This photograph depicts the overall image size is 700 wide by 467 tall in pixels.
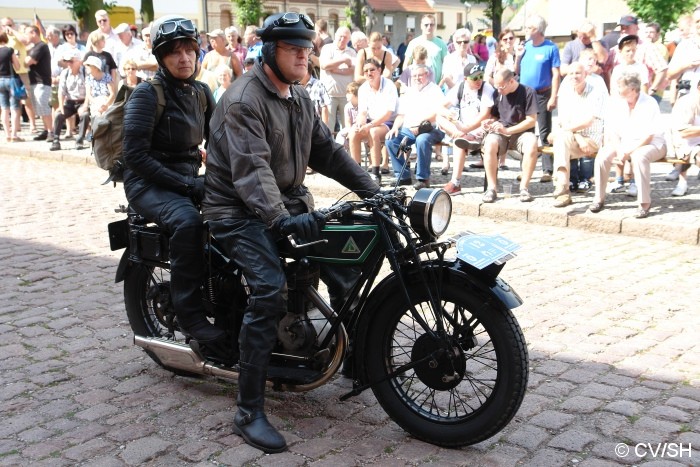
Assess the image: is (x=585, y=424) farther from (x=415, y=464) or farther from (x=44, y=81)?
(x=44, y=81)

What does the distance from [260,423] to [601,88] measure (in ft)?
23.9

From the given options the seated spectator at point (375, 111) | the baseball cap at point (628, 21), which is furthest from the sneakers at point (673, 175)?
the seated spectator at point (375, 111)

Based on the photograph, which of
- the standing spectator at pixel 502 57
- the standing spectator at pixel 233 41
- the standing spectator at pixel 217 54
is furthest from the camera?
the standing spectator at pixel 233 41

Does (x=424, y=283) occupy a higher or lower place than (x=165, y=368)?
higher

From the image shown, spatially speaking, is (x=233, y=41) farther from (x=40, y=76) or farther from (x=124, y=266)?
(x=124, y=266)

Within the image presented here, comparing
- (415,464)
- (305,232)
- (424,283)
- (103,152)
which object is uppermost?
(103,152)

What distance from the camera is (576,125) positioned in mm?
9781

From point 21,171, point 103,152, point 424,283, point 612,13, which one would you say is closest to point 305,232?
point 424,283

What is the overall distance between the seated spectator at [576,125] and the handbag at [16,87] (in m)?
11.0

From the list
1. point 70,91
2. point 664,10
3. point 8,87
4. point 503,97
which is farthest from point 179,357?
point 664,10

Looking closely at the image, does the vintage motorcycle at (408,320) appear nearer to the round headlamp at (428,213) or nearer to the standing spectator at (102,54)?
the round headlamp at (428,213)

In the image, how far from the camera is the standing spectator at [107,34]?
15688 millimetres

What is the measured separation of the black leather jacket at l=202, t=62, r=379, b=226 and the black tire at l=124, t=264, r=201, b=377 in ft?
2.80

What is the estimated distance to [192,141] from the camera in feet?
15.9
